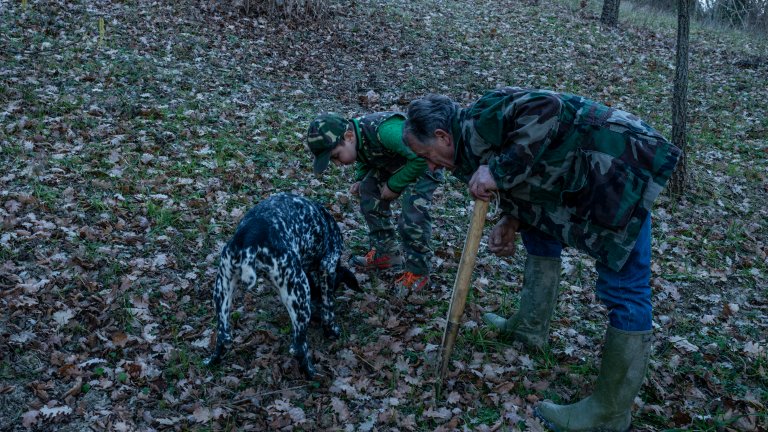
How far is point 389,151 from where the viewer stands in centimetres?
566

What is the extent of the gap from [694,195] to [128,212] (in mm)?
8025

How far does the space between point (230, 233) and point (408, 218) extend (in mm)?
2312

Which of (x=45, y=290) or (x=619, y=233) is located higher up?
(x=619, y=233)

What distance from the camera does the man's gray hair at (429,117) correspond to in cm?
409

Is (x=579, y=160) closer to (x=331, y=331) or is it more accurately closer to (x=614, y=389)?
(x=614, y=389)

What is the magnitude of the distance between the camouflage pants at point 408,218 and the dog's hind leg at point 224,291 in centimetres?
199

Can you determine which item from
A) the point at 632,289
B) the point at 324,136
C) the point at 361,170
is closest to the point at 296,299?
the point at 324,136

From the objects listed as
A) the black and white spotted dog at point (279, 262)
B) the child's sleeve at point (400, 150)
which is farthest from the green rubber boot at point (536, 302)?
the black and white spotted dog at point (279, 262)

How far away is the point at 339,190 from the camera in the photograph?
27.0ft

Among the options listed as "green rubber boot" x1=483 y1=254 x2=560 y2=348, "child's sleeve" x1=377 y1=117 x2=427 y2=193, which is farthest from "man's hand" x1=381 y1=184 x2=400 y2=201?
"green rubber boot" x1=483 y1=254 x2=560 y2=348

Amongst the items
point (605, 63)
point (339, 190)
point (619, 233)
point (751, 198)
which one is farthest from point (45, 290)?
point (605, 63)

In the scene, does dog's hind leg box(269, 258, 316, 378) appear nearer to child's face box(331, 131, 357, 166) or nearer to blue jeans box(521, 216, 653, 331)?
child's face box(331, 131, 357, 166)

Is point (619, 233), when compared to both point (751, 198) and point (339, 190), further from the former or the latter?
point (751, 198)

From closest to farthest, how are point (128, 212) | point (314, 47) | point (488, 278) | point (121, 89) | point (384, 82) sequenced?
point (488, 278) → point (128, 212) → point (121, 89) → point (384, 82) → point (314, 47)
